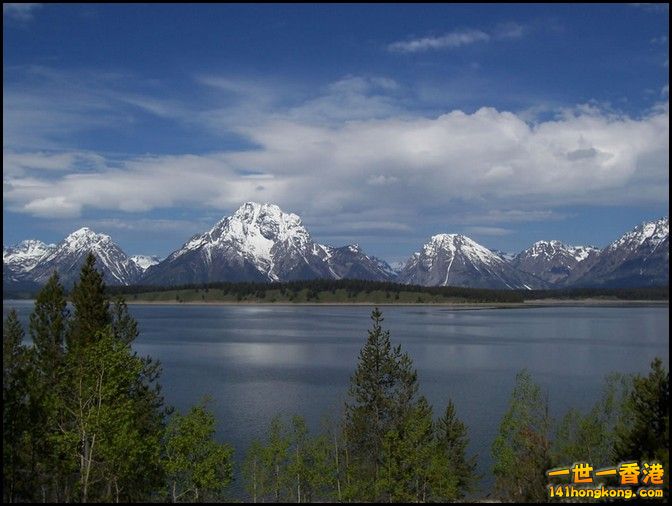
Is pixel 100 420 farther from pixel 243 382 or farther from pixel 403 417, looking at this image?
pixel 243 382

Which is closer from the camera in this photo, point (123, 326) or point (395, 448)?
point (395, 448)

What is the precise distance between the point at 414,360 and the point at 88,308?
68389 millimetres

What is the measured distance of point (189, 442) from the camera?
34.0 meters

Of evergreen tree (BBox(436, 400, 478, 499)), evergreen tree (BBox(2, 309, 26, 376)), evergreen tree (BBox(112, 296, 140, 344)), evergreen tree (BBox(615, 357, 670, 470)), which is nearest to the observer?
evergreen tree (BBox(615, 357, 670, 470))

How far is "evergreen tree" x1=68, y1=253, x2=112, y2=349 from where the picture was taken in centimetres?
4116

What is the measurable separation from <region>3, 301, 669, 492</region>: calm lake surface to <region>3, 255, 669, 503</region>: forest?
7547 millimetres

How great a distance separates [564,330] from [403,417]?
142 m

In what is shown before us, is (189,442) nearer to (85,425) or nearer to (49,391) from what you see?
(85,425)

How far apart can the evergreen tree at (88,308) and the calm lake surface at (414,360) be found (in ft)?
50.1

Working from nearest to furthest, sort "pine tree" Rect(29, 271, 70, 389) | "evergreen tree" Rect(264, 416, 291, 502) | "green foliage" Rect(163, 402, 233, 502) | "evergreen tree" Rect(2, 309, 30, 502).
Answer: "evergreen tree" Rect(2, 309, 30, 502) → "green foliage" Rect(163, 402, 233, 502) → "evergreen tree" Rect(264, 416, 291, 502) → "pine tree" Rect(29, 271, 70, 389)

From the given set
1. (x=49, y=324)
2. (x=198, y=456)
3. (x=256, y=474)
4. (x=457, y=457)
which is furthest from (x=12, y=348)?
(x=457, y=457)

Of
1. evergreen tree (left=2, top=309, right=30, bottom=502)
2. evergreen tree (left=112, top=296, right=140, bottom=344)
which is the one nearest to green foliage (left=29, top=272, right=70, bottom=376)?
evergreen tree (left=112, top=296, right=140, bottom=344)

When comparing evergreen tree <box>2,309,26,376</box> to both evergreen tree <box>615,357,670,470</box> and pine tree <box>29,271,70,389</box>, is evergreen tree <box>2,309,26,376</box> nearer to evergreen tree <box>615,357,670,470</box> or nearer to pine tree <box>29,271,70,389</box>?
pine tree <box>29,271,70,389</box>

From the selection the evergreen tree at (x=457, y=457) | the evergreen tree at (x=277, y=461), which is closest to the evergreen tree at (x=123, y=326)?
the evergreen tree at (x=277, y=461)
